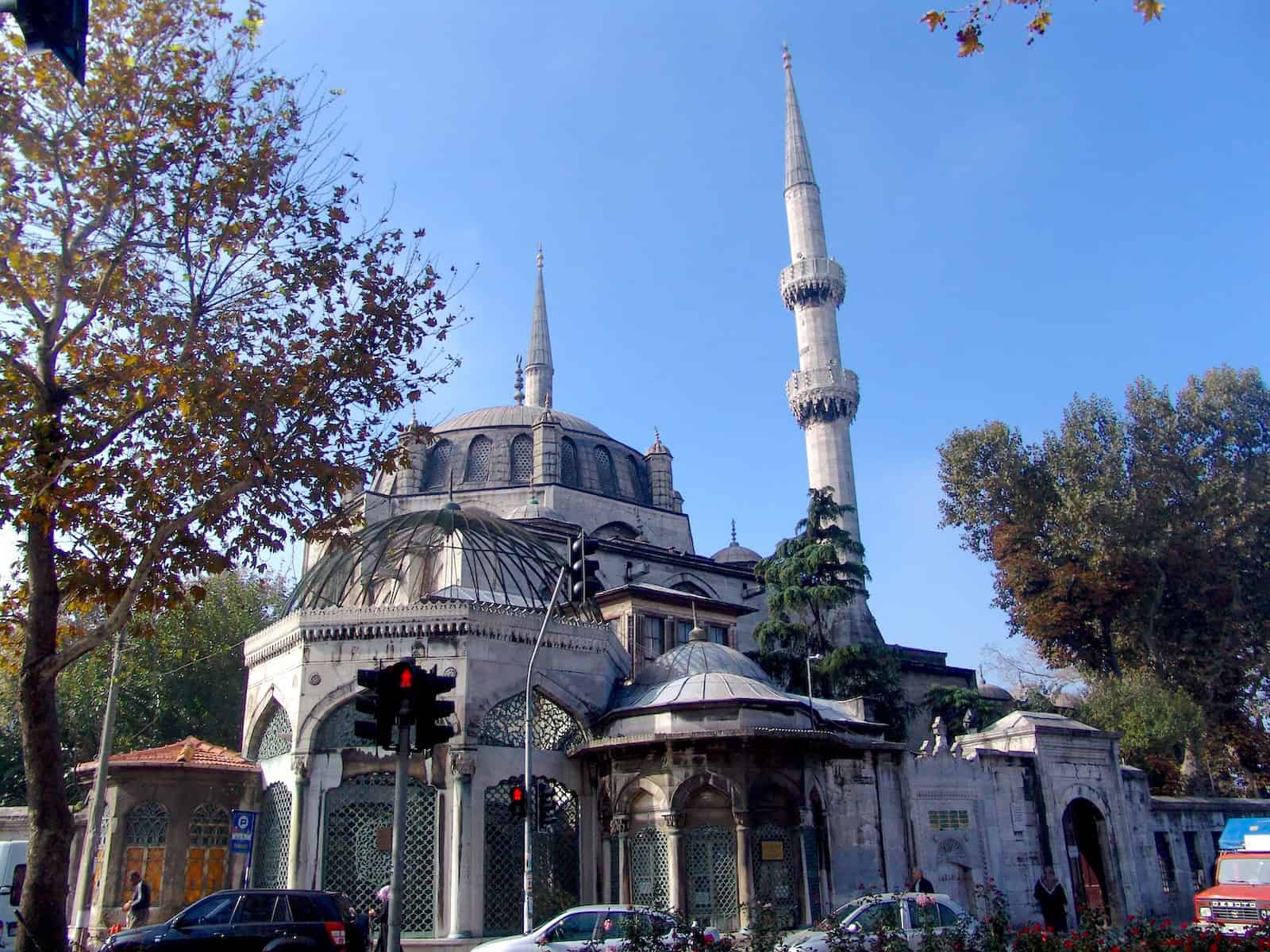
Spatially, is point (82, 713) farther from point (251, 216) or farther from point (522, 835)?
point (251, 216)

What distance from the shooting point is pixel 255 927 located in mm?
12219

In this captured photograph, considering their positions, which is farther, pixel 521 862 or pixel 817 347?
pixel 817 347

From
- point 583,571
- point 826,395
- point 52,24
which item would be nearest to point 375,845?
point 583,571

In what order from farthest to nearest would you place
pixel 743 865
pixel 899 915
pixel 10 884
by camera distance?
1. pixel 743 865
2. pixel 10 884
3. pixel 899 915

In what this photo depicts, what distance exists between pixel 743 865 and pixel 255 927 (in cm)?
828

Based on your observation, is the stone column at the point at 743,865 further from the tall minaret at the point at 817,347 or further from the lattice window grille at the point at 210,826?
the tall minaret at the point at 817,347

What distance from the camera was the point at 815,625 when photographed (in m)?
32.0

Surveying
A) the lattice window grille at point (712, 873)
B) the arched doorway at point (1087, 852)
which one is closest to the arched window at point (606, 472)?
the arched doorway at point (1087, 852)

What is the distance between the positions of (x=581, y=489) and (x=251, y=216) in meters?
27.7

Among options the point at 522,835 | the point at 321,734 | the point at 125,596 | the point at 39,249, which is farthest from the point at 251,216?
the point at 522,835

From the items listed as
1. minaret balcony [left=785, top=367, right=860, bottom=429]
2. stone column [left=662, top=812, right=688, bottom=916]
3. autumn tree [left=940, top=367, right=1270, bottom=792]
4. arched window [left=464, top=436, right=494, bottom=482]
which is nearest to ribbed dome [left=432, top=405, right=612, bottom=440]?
arched window [left=464, top=436, right=494, bottom=482]

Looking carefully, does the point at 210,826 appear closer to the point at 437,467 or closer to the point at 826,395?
the point at 437,467

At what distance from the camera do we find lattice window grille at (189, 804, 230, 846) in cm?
1844

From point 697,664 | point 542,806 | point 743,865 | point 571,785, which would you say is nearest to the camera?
point 542,806
